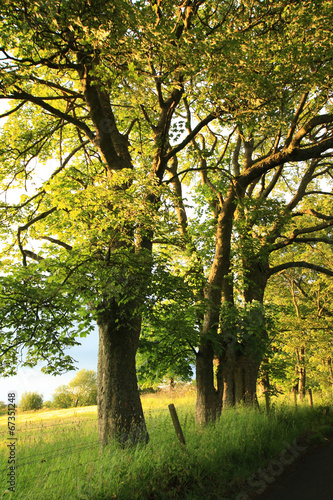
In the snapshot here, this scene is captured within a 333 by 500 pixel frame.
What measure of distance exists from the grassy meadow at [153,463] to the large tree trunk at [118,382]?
0.63m

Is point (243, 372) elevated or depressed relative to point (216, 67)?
depressed

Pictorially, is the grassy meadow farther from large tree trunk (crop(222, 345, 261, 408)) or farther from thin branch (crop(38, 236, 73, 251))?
thin branch (crop(38, 236, 73, 251))

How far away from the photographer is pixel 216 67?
7941 millimetres

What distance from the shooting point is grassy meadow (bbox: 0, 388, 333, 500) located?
4.87m

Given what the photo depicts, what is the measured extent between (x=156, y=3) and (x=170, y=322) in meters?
7.77

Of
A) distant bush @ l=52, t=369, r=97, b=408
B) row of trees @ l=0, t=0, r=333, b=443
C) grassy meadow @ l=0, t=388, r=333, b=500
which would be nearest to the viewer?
grassy meadow @ l=0, t=388, r=333, b=500

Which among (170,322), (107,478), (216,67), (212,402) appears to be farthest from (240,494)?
(216,67)

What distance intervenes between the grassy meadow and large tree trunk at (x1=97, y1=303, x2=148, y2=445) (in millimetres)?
634

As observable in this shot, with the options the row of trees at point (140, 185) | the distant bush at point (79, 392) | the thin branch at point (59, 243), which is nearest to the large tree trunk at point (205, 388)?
the row of trees at point (140, 185)

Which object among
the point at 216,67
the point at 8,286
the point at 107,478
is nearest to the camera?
the point at 107,478

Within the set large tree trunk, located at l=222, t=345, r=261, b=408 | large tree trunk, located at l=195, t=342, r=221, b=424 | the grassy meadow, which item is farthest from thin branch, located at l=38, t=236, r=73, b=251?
large tree trunk, located at l=222, t=345, r=261, b=408

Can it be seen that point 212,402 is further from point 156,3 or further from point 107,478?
point 156,3

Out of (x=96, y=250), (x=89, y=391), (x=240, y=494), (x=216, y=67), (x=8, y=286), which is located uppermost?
(x=216, y=67)

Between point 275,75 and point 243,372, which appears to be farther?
point 243,372
